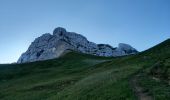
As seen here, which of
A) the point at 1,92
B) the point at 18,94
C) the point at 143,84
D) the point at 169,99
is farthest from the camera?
the point at 1,92

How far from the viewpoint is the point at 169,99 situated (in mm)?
31188

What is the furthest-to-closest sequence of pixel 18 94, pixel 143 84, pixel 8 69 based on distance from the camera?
pixel 8 69, pixel 18 94, pixel 143 84

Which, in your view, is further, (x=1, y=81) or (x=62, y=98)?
(x=1, y=81)

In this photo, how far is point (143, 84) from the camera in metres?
41.2

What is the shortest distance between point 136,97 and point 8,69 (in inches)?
3505

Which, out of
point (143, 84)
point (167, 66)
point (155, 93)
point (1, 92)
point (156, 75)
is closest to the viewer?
point (155, 93)

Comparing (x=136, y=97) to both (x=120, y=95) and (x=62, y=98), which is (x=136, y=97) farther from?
(x=62, y=98)

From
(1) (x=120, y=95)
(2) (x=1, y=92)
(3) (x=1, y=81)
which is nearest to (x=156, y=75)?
(1) (x=120, y=95)

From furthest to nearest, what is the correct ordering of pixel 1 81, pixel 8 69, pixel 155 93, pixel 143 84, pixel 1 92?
pixel 8 69, pixel 1 81, pixel 1 92, pixel 143 84, pixel 155 93

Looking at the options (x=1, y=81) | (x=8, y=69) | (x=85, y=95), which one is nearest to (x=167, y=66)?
(x=85, y=95)

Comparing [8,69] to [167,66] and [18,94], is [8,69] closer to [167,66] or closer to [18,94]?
[18,94]

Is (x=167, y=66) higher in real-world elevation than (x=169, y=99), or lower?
higher

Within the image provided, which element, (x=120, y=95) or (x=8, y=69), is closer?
(x=120, y=95)

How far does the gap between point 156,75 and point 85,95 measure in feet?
40.0
